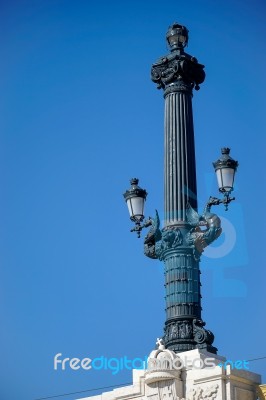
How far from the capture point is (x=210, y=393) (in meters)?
24.6

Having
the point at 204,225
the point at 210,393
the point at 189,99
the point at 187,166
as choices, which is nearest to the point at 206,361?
the point at 210,393

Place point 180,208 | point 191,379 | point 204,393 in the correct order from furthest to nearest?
point 180,208, point 191,379, point 204,393

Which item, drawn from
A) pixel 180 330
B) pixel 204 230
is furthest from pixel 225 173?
pixel 180 330

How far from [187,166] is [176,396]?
6055 mm

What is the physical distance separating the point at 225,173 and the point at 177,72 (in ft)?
12.3

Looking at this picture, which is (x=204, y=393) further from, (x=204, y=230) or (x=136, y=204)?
(x=136, y=204)

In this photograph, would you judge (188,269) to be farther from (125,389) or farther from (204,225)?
(125,389)

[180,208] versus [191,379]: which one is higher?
[180,208]

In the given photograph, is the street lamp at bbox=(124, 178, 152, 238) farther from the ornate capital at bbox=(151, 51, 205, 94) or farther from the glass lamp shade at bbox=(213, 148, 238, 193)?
the ornate capital at bbox=(151, 51, 205, 94)

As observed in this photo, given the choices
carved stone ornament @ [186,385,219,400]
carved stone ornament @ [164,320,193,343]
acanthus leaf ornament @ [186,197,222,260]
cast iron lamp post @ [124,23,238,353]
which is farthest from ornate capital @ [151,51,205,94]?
carved stone ornament @ [186,385,219,400]

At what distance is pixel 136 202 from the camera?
2778cm

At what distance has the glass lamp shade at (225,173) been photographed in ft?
87.0

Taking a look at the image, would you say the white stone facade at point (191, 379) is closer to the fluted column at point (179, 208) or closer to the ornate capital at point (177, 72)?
the fluted column at point (179, 208)

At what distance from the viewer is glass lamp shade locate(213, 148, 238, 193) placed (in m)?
26.5
